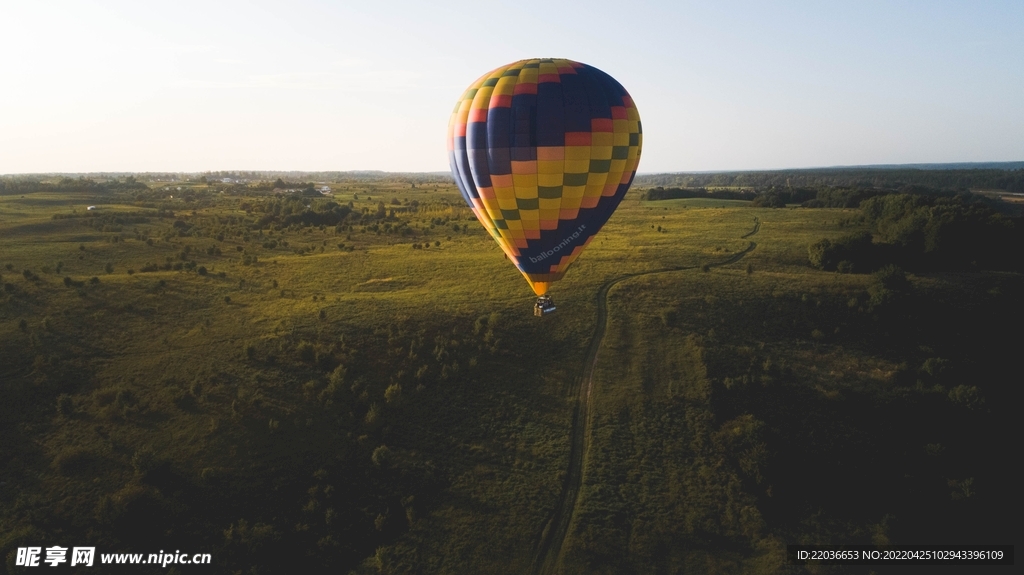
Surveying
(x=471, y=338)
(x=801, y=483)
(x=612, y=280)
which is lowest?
(x=801, y=483)

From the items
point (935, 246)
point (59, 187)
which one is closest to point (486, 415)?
point (935, 246)

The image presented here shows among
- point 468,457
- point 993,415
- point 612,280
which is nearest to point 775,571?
point 468,457

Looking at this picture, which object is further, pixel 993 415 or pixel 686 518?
pixel 993 415

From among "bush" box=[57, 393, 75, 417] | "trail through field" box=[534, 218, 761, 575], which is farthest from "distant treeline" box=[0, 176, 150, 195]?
"trail through field" box=[534, 218, 761, 575]

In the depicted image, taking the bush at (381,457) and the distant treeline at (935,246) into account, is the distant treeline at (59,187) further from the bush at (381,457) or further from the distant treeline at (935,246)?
the distant treeline at (935,246)

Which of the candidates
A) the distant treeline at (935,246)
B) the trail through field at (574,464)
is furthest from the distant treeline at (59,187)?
the distant treeline at (935,246)

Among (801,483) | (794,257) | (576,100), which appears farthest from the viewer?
(794,257)

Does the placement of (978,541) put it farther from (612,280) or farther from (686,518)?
(612,280)
